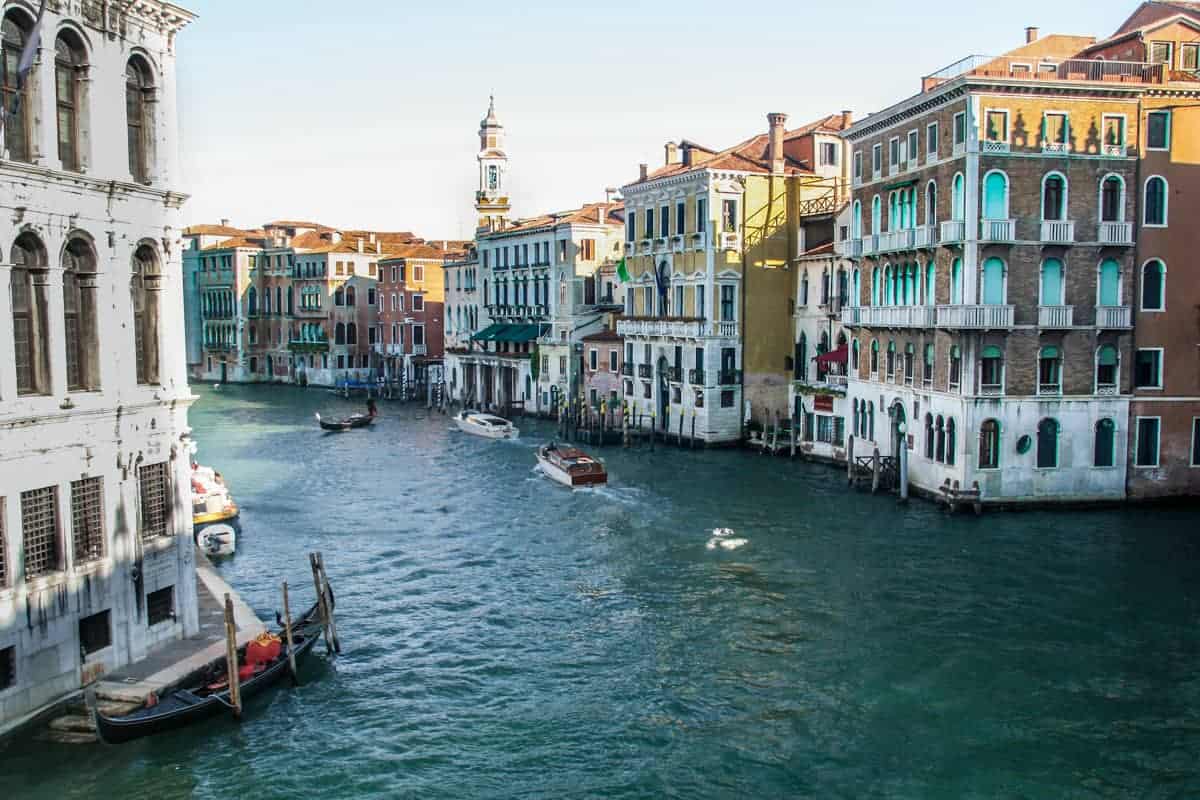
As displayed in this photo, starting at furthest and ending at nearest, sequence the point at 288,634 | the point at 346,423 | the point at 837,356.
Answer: the point at 346,423
the point at 837,356
the point at 288,634

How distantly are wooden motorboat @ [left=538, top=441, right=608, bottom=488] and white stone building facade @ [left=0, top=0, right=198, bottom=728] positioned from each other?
19106 millimetres

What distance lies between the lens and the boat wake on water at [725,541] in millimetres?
26452

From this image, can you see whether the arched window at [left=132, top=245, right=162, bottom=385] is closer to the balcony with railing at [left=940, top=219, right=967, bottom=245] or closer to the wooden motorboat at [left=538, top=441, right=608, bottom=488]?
the wooden motorboat at [left=538, top=441, right=608, bottom=488]

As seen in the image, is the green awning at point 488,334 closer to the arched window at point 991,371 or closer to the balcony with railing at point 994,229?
the arched window at point 991,371

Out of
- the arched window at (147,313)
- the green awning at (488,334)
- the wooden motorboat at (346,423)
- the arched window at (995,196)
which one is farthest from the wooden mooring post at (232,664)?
the green awning at (488,334)

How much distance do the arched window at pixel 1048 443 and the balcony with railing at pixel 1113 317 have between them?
2.87 metres

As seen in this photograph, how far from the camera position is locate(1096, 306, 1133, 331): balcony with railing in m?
29.0

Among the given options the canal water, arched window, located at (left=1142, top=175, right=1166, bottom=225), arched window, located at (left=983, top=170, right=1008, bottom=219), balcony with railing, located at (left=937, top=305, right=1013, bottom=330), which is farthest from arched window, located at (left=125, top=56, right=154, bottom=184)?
arched window, located at (left=1142, top=175, right=1166, bottom=225)

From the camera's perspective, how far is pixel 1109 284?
29.2m

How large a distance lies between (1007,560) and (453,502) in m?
16.3

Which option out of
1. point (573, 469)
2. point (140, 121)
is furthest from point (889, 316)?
point (140, 121)

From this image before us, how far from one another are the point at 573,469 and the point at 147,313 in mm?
20289

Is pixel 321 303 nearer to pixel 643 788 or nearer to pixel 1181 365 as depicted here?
pixel 1181 365

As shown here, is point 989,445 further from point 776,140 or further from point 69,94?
point 69,94
